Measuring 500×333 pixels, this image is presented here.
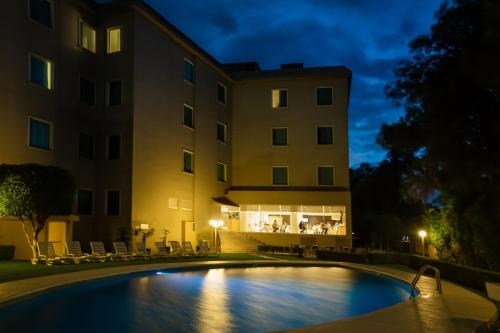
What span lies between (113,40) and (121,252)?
1114 centimetres

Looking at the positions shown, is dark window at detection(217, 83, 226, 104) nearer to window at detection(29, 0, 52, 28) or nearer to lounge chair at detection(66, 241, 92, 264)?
window at detection(29, 0, 52, 28)

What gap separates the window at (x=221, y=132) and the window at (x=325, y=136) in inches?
254

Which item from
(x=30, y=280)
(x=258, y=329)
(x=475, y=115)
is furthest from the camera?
(x=30, y=280)

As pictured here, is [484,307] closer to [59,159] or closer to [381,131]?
[381,131]

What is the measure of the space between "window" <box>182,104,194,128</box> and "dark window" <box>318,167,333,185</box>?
995 cm

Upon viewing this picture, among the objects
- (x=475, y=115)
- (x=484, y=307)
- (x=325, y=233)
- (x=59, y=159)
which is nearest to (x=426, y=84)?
(x=475, y=115)

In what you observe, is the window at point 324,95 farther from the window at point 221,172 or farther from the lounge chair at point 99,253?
the lounge chair at point 99,253

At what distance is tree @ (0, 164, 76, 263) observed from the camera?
18828 millimetres

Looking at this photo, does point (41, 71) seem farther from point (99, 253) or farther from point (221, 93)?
point (221, 93)

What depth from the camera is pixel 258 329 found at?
1012 cm

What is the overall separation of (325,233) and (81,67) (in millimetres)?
18352

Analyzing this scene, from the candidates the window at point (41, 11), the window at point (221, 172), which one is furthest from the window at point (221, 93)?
the window at point (41, 11)

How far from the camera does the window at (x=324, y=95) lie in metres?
36.8

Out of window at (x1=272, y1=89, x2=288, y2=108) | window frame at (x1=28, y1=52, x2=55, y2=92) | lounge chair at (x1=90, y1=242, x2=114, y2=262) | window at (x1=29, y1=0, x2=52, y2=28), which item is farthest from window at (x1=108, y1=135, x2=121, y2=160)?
window at (x1=272, y1=89, x2=288, y2=108)
